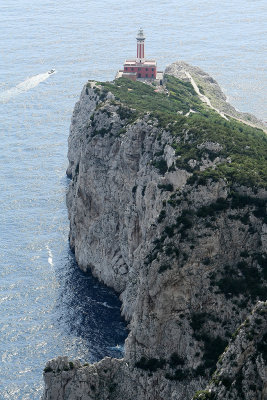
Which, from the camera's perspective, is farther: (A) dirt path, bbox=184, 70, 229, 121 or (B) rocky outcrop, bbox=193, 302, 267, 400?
(A) dirt path, bbox=184, 70, 229, 121

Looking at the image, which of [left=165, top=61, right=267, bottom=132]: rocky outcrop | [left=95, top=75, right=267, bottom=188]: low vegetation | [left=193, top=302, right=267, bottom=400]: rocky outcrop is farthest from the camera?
[left=165, top=61, right=267, bottom=132]: rocky outcrop

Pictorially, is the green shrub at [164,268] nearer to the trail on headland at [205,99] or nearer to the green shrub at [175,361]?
the green shrub at [175,361]

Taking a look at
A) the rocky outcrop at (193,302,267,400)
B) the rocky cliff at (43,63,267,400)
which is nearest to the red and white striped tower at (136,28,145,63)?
the rocky cliff at (43,63,267,400)

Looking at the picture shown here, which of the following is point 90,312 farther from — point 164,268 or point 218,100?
point 218,100

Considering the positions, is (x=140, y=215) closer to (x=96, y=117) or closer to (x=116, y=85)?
(x=96, y=117)

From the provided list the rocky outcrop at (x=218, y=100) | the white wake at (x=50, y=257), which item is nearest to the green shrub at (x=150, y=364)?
the white wake at (x=50, y=257)

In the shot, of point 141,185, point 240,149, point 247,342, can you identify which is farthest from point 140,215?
point 247,342

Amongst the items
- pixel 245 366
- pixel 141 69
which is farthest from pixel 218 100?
pixel 245 366

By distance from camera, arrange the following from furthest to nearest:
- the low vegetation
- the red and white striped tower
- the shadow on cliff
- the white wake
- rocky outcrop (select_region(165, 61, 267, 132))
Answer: the red and white striped tower < rocky outcrop (select_region(165, 61, 267, 132)) < the white wake < the shadow on cliff < the low vegetation

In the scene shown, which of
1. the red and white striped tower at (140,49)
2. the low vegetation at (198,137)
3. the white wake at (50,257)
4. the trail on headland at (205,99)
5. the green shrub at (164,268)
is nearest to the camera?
the green shrub at (164,268)

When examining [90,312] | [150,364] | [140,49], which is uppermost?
[140,49]

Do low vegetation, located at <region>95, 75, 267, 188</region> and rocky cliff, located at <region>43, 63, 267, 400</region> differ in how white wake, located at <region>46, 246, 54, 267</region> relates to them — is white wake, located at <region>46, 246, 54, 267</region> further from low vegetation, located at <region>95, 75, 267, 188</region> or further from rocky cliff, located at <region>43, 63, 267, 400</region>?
rocky cliff, located at <region>43, 63, 267, 400</region>
